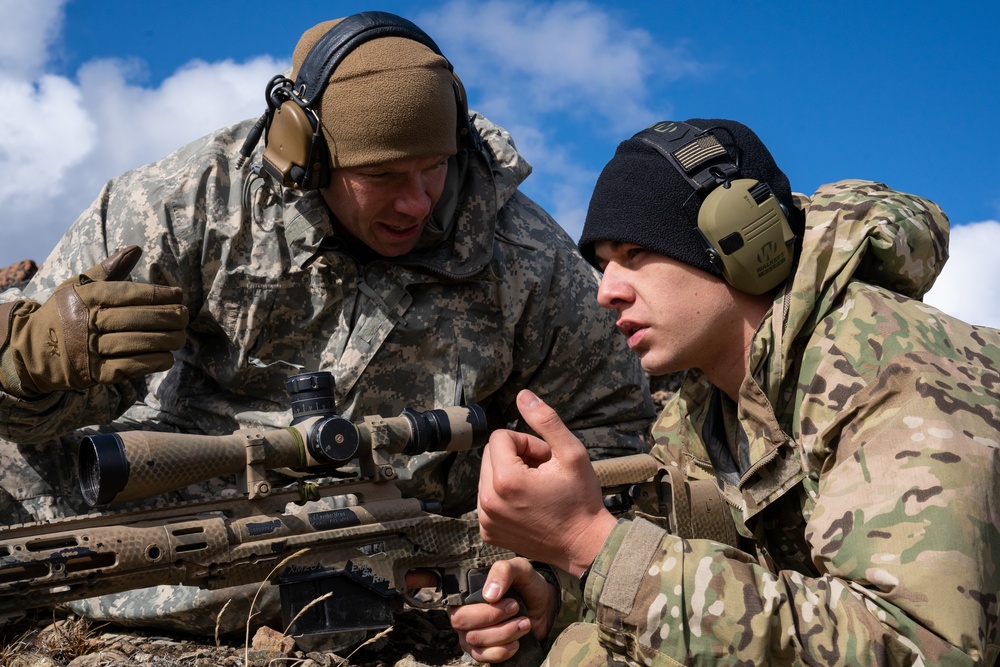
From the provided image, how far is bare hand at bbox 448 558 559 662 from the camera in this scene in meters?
3.75

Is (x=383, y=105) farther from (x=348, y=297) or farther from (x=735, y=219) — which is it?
(x=735, y=219)

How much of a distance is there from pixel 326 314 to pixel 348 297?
0.49 ft

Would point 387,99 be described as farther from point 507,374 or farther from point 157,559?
point 157,559

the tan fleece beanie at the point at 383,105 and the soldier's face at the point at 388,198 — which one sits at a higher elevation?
the tan fleece beanie at the point at 383,105

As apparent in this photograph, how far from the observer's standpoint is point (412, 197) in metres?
4.92

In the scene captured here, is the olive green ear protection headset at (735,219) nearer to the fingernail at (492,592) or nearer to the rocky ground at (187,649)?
the fingernail at (492,592)

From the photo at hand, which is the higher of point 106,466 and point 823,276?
point 823,276

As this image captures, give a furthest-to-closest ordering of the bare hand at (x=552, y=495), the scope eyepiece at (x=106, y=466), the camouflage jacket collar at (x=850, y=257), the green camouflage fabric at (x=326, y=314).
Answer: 1. the green camouflage fabric at (x=326, y=314)
2. the scope eyepiece at (x=106, y=466)
3. the camouflage jacket collar at (x=850, y=257)
4. the bare hand at (x=552, y=495)

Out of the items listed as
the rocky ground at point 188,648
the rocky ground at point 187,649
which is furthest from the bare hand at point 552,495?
the rocky ground at point 187,649

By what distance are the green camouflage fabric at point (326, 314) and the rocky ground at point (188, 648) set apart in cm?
23

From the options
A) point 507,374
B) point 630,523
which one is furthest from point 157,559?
point 507,374

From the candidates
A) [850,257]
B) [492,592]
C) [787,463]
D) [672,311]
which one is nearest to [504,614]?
[492,592]

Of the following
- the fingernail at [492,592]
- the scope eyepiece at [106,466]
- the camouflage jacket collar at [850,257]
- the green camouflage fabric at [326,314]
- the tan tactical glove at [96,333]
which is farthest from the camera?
the green camouflage fabric at [326,314]

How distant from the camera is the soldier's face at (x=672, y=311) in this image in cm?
346
